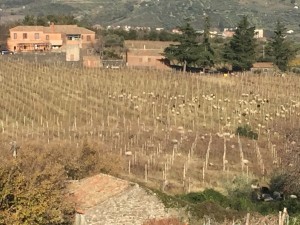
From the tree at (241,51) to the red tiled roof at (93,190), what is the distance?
162 ft

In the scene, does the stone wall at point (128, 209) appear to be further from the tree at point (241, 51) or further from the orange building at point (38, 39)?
the orange building at point (38, 39)

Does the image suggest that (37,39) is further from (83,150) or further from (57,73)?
(83,150)

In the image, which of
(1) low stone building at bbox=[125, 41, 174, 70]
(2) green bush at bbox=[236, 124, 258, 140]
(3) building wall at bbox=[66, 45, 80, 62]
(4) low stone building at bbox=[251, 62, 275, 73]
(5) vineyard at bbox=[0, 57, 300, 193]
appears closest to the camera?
(5) vineyard at bbox=[0, 57, 300, 193]

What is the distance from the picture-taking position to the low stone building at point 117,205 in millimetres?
20016

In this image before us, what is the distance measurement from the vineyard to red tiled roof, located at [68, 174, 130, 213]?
22.0 feet

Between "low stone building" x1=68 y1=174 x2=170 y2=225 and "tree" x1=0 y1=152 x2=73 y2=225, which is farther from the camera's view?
"low stone building" x1=68 y1=174 x2=170 y2=225

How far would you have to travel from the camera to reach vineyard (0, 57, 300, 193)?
35.9 m

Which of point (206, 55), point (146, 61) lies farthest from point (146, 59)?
Result: point (206, 55)

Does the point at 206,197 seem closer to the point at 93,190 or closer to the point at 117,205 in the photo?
the point at 93,190

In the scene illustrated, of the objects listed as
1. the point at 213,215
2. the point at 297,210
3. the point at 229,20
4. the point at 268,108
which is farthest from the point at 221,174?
the point at 229,20

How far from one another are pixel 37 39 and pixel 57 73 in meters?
20.4

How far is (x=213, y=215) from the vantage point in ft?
70.3

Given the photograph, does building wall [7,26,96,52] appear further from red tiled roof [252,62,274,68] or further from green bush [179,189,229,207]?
green bush [179,189,229,207]

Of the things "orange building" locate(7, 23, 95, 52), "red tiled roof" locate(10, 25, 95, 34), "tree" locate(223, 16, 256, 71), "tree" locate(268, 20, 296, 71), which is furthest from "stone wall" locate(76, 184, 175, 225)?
"red tiled roof" locate(10, 25, 95, 34)
